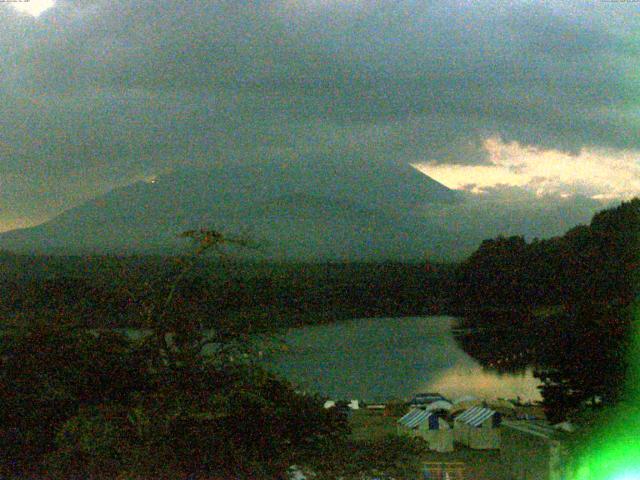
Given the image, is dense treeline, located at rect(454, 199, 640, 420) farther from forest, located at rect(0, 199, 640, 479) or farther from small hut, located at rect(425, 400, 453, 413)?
forest, located at rect(0, 199, 640, 479)

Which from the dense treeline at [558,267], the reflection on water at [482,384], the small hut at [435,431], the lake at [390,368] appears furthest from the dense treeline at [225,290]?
the reflection on water at [482,384]

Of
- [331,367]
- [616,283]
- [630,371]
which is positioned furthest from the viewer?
[616,283]

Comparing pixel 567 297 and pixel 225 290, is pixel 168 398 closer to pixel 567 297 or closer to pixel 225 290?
pixel 225 290

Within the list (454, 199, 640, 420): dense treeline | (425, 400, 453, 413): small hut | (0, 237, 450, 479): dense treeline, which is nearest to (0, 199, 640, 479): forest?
(0, 237, 450, 479): dense treeline

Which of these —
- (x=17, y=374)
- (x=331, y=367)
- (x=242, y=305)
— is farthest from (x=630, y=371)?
(x=331, y=367)

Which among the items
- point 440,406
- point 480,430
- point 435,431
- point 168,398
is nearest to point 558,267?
point 440,406

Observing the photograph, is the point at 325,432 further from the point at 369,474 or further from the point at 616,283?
the point at 616,283
